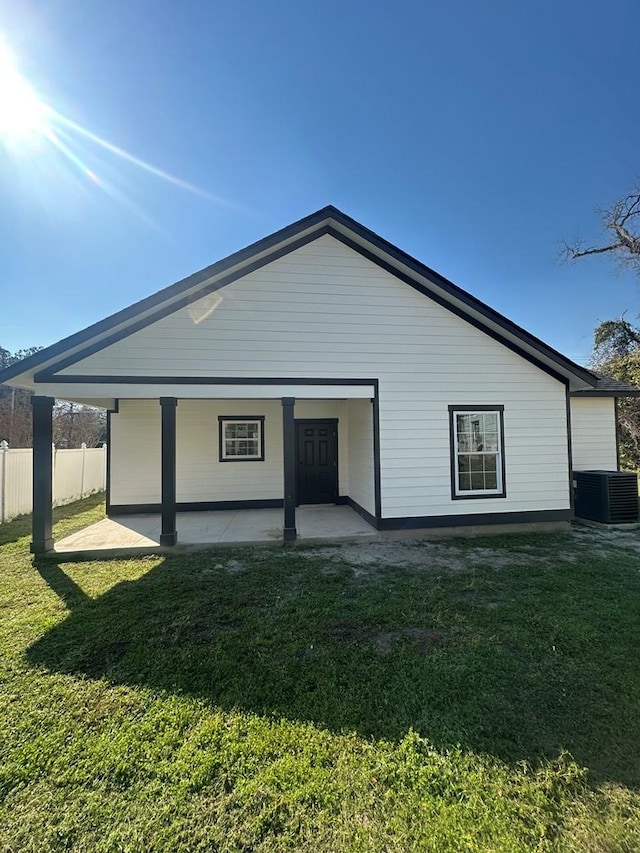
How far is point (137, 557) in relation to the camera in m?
6.31

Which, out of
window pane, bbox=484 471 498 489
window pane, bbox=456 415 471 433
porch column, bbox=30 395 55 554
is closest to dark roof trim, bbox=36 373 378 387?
porch column, bbox=30 395 55 554

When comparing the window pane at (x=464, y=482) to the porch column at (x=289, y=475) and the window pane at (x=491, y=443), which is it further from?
the porch column at (x=289, y=475)

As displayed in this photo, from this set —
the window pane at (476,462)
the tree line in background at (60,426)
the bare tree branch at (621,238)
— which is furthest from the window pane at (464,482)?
the tree line in background at (60,426)

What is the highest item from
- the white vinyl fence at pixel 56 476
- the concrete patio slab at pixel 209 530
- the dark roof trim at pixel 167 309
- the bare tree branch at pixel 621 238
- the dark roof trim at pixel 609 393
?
the bare tree branch at pixel 621 238

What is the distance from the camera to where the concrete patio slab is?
6.61 m

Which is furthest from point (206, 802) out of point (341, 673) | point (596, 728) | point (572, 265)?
point (572, 265)

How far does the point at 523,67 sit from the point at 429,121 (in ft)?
7.12

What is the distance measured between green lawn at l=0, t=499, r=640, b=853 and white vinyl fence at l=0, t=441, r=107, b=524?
504 centimetres

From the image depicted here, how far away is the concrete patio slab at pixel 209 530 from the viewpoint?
6609mm

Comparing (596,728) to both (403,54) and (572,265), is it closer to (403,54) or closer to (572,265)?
(403,54)

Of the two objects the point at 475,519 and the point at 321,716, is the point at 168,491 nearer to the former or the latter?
the point at 321,716

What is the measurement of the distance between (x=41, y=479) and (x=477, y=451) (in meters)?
8.05

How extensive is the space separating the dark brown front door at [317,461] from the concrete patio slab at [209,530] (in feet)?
1.99

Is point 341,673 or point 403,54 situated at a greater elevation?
point 403,54
